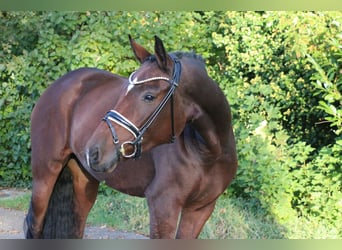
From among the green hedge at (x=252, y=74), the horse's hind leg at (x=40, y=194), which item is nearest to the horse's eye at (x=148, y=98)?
the horse's hind leg at (x=40, y=194)

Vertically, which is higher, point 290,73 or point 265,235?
point 290,73

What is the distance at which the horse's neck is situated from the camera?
195 centimetres

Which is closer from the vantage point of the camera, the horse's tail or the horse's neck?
the horse's neck

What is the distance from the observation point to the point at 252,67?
552 centimetres

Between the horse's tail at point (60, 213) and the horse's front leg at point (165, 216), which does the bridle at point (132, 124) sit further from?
the horse's tail at point (60, 213)

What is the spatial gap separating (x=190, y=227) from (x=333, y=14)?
3.22m

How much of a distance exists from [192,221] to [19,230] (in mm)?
3081

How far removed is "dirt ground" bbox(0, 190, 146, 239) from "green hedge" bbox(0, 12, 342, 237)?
1088 mm

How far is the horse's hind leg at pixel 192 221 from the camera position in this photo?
2.27 meters

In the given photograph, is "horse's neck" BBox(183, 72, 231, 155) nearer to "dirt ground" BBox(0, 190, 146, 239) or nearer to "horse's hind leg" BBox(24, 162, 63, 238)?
"horse's hind leg" BBox(24, 162, 63, 238)

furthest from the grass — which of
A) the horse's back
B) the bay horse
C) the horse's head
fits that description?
the horse's head

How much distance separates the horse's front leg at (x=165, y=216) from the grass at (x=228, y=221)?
222cm
